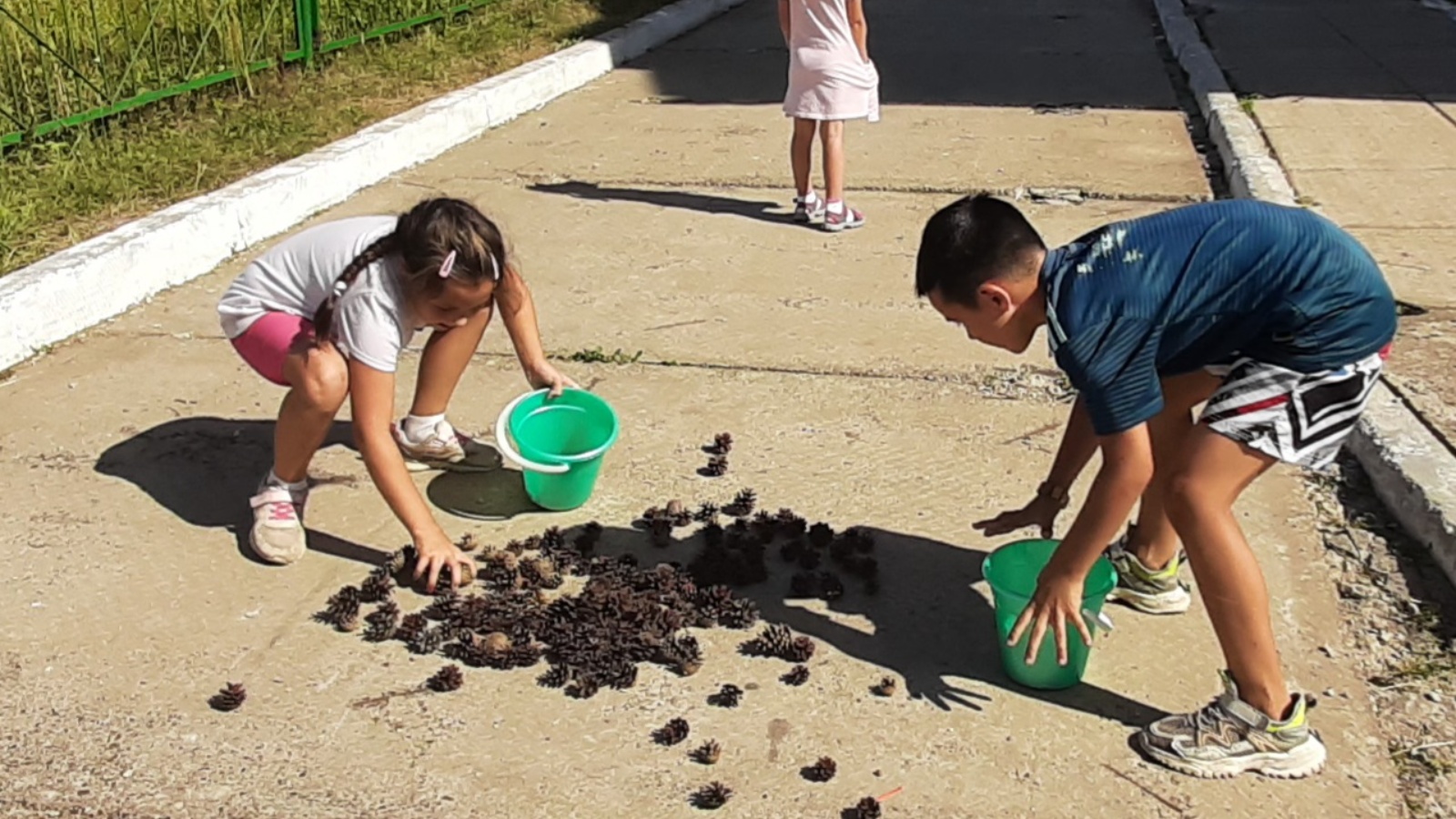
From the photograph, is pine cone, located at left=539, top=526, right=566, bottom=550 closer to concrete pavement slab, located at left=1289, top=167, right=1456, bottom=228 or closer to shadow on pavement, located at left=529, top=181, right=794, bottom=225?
shadow on pavement, located at left=529, top=181, right=794, bottom=225

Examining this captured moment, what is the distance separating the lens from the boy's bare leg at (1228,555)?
9.77ft

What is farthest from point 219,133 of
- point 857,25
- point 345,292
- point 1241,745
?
point 1241,745

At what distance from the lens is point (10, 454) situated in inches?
177

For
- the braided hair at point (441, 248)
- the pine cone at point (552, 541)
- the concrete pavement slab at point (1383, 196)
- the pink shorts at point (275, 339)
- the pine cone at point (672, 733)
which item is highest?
the braided hair at point (441, 248)

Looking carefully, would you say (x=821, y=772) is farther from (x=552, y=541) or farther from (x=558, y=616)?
(x=552, y=541)

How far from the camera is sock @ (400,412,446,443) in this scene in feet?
14.3

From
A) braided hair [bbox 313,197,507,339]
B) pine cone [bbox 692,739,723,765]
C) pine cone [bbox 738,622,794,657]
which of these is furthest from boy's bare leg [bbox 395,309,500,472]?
pine cone [bbox 692,739,723,765]

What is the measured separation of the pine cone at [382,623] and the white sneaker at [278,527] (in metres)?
0.41

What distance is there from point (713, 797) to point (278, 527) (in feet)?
5.23

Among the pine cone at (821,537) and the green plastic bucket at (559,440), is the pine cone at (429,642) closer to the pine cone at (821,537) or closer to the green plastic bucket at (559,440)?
the green plastic bucket at (559,440)

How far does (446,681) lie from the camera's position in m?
3.33

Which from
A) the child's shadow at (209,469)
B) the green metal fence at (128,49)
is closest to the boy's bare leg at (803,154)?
the child's shadow at (209,469)

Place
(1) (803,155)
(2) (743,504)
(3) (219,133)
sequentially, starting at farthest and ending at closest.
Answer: (3) (219,133), (1) (803,155), (2) (743,504)

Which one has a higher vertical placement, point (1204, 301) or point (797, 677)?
point (1204, 301)
